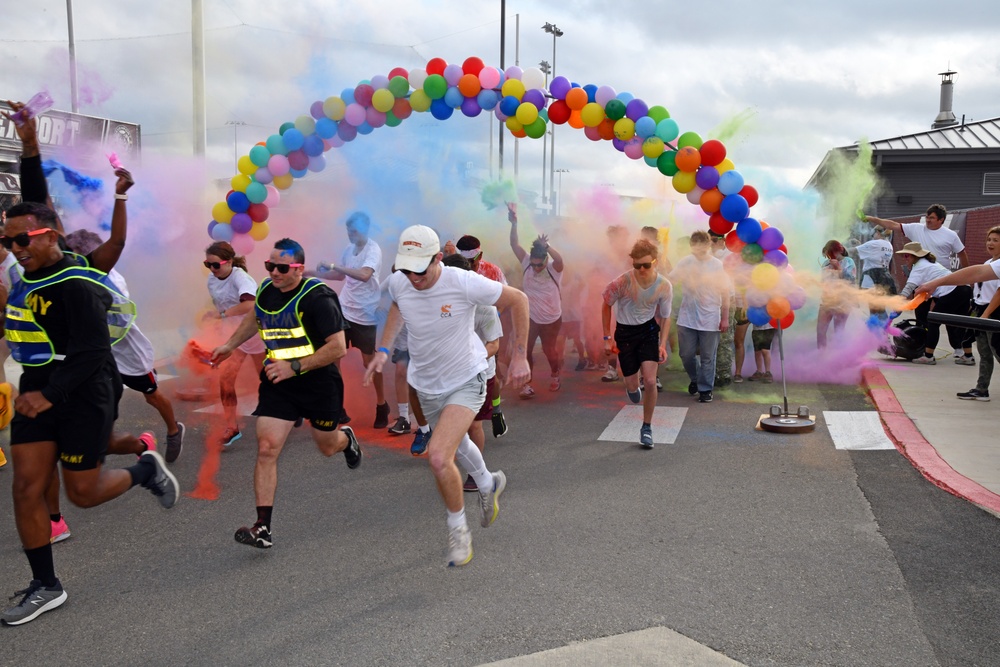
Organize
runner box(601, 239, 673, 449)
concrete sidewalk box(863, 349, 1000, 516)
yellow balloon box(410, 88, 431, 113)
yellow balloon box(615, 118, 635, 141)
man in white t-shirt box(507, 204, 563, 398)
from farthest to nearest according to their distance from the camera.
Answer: man in white t-shirt box(507, 204, 563, 398), yellow balloon box(410, 88, 431, 113), yellow balloon box(615, 118, 635, 141), runner box(601, 239, 673, 449), concrete sidewalk box(863, 349, 1000, 516)

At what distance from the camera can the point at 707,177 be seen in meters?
8.23

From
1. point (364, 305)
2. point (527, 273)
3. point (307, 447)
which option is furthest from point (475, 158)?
point (307, 447)

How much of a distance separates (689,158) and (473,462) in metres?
4.84

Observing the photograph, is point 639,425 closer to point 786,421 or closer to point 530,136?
point 786,421

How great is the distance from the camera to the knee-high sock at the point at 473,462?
4633mm

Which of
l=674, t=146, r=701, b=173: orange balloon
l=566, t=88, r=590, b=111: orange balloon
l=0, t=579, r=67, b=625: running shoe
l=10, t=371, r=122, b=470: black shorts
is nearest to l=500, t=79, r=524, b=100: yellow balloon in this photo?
l=566, t=88, r=590, b=111: orange balloon

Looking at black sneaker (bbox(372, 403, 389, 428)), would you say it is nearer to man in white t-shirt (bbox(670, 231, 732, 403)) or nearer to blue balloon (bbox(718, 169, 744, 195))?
man in white t-shirt (bbox(670, 231, 732, 403))

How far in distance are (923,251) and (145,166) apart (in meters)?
9.89

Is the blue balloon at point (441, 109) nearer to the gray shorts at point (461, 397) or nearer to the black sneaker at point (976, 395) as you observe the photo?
the gray shorts at point (461, 397)

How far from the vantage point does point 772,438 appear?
7086mm

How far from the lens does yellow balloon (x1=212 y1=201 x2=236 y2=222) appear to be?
388 inches

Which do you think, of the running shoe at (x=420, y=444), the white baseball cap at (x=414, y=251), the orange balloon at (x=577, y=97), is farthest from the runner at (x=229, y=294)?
the orange balloon at (x=577, y=97)

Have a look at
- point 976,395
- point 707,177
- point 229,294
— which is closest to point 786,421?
point 976,395

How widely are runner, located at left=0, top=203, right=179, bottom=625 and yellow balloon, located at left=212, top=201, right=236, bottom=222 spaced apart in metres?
6.03
